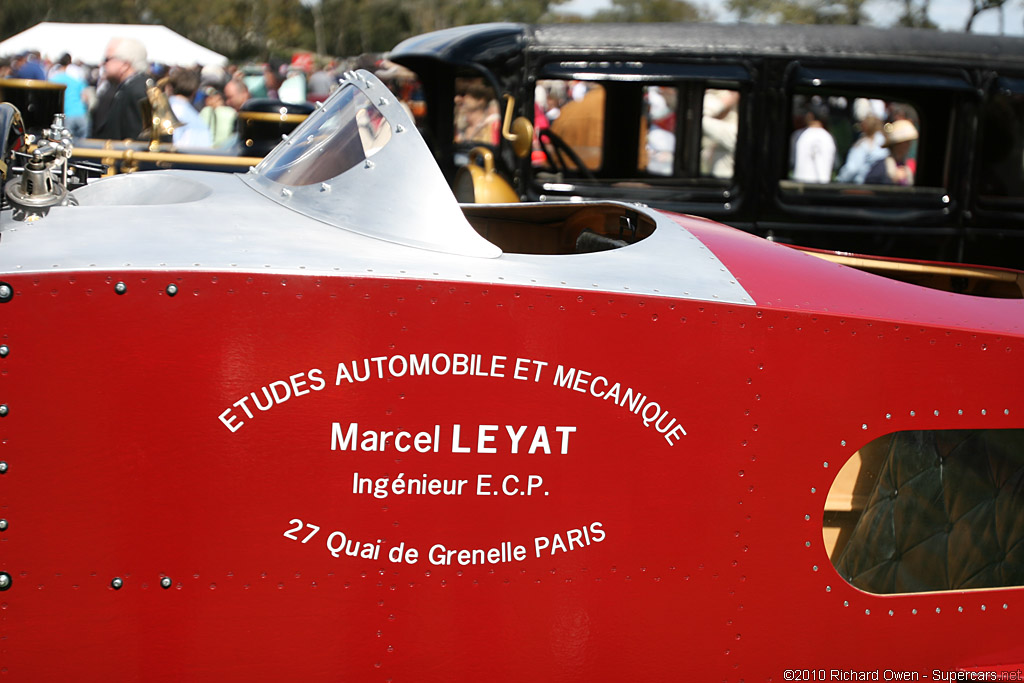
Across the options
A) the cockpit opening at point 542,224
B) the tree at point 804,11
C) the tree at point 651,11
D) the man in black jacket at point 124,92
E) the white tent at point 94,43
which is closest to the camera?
the cockpit opening at point 542,224

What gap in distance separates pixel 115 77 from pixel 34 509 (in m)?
7.74

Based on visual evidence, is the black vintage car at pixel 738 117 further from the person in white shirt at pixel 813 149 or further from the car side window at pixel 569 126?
the person in white shirt at pixel 813 149

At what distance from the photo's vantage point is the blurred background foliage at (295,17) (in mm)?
38688

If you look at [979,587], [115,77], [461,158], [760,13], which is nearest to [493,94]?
[461,158]

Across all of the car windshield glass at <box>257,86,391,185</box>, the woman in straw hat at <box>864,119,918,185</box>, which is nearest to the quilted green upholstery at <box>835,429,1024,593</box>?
the car windshield glass at <box>257,86,391,185</box>

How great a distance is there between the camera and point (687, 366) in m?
2.39

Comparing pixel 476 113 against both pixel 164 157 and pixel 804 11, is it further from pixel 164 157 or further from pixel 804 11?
pixel 804 11

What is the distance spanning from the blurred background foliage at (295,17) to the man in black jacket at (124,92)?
89.0 ft

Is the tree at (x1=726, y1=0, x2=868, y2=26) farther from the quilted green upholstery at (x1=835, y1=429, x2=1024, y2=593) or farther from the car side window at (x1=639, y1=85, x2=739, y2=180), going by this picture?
the quilted green upholstery at (x1=835, y1=429, x2=1024, y2=593)

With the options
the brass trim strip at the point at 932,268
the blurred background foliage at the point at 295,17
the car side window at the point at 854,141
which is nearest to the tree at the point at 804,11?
the blurred background foliage at the point at 295,17

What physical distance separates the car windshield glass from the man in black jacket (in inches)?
238

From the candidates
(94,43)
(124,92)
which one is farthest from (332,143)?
(94,43)

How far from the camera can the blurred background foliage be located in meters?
38.7

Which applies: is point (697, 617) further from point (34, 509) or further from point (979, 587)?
point (34, 509)
